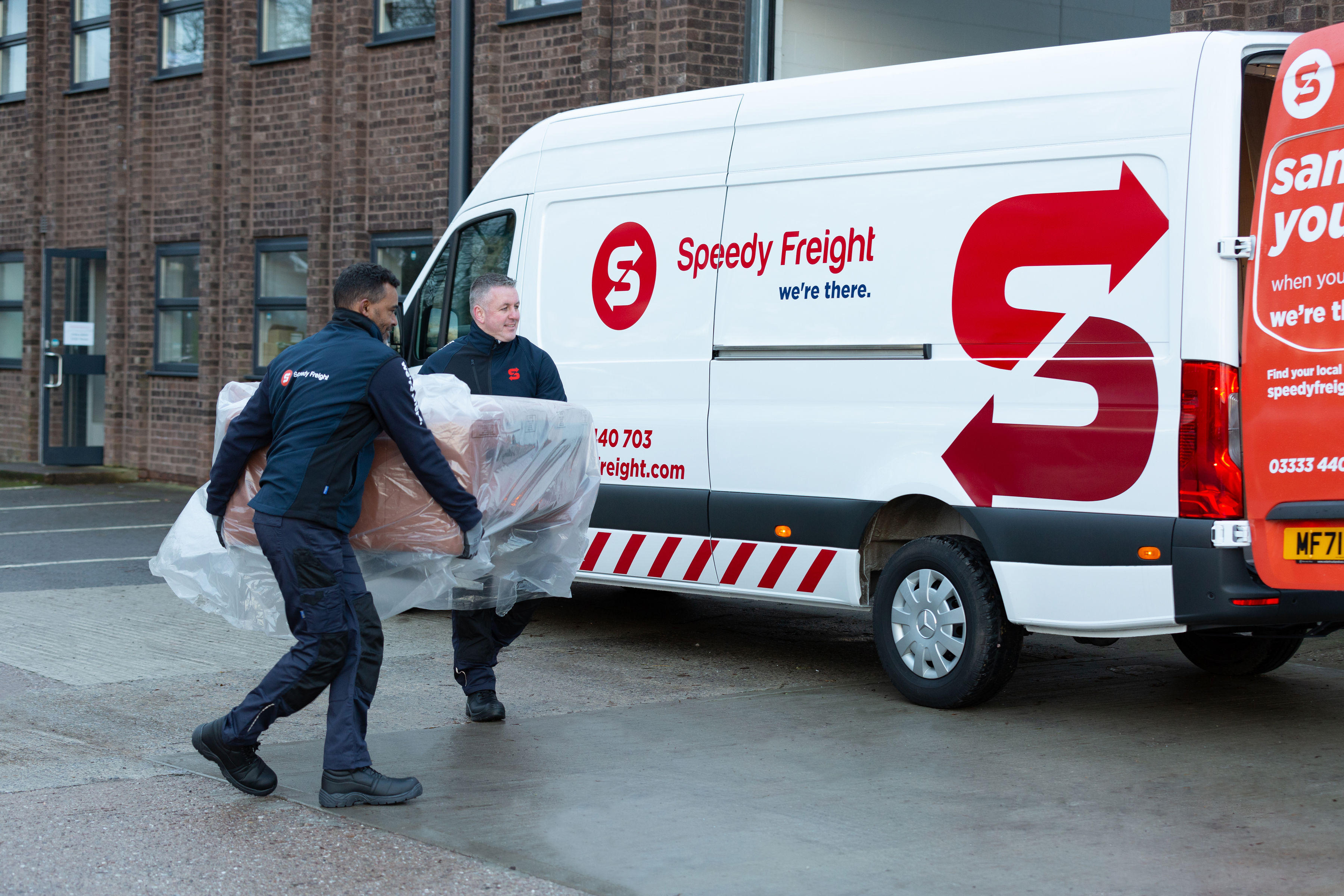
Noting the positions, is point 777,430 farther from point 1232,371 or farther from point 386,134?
point 386,134

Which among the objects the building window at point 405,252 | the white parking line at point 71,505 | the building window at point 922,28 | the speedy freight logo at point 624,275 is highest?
the building window at point 922,28

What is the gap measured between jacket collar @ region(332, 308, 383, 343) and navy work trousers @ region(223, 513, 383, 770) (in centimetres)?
70

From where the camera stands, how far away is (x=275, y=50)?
1788 cm

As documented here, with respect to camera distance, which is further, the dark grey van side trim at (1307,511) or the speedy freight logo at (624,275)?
the speedy freight logo at (624,275)

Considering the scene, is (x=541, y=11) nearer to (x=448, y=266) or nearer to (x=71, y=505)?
(x=448, y=266)

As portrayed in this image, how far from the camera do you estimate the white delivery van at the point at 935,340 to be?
20.6ft

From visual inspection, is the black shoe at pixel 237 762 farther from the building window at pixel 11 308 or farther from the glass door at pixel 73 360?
the building window at pixel 11 308

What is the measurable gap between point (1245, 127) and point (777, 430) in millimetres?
2422

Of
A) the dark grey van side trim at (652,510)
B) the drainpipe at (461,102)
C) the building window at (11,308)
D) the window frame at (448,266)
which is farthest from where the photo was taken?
the building window at (11,308)

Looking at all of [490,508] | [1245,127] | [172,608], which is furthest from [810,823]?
[172,608]

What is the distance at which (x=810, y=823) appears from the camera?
17.5ft

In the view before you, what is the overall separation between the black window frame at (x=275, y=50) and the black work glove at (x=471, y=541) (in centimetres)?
1244

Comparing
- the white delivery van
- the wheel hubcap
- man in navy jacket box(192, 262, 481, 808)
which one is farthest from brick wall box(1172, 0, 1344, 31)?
man in navy jacket box(192, 262, 481, 808)

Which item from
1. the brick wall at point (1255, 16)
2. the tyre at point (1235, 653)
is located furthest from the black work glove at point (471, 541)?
the brick wall at point (1255, 16)
